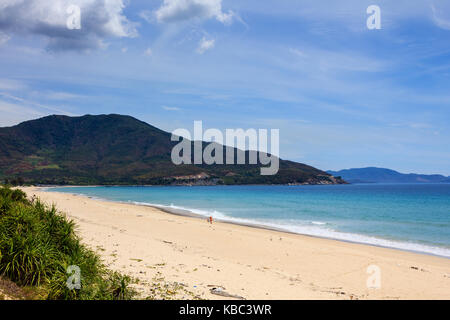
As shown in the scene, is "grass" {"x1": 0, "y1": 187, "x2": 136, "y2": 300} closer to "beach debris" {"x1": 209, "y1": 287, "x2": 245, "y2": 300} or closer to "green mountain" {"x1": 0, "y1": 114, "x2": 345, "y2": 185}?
"beach debris" {"x1": 209, "y1": 287, "x2": 245, "y2": 300}

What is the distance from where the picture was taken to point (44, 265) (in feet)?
19.9

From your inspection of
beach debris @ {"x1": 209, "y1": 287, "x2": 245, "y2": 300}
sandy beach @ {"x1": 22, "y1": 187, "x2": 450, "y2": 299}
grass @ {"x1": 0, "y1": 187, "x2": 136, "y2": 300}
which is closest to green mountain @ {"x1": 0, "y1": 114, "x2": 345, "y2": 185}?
sandy beach @ {"x1": 22, "y1": 187, "x2": 450, "y2": 299}

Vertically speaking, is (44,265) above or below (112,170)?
below

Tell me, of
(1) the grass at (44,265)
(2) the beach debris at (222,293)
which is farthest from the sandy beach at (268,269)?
(1) the grass at (44,265)

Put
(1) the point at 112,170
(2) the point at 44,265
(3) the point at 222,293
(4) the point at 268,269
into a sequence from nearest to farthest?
(2) the point at 44,265
(3) the point at 222,293
(4) the point at 268,269
(1) the point at 112,170

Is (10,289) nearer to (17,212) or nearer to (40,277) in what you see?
(40,277)

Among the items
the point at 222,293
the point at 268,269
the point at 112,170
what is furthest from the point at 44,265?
the point at 112,170

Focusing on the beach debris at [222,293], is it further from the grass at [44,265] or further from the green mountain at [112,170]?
A: the green mountain at [112,170]

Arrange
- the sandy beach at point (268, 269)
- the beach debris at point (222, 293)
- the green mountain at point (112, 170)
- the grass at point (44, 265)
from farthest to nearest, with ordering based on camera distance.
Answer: the green mountain at point (112, 170), the sandy beach at point (268, 269), the beach debris at point (222, 293), the grass at point (44, 265)

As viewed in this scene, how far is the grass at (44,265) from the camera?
5.70 metres

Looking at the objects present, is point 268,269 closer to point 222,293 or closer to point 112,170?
point 222,293

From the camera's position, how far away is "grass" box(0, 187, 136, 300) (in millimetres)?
5703

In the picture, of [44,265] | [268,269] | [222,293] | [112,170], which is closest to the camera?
[44,265]
